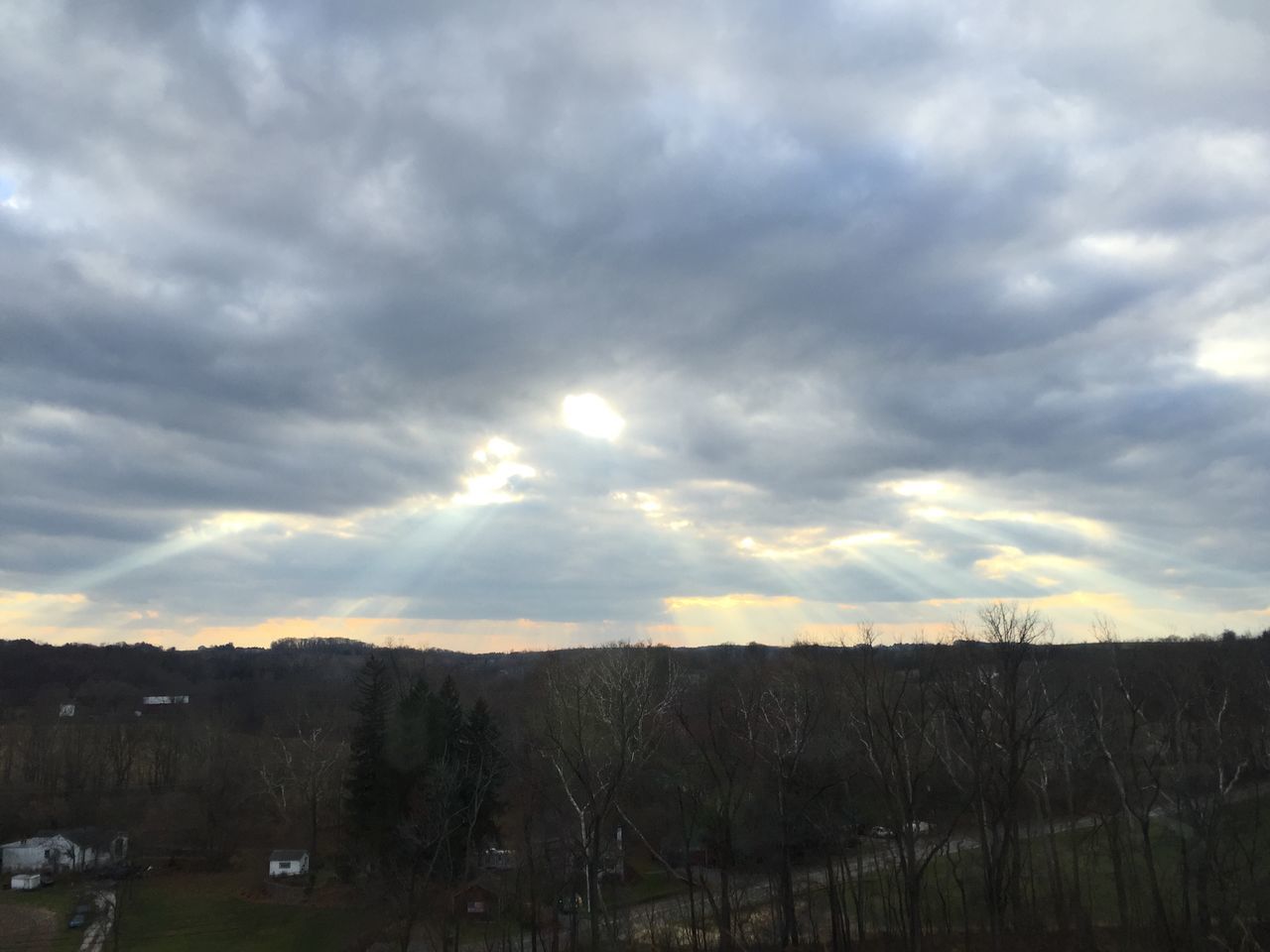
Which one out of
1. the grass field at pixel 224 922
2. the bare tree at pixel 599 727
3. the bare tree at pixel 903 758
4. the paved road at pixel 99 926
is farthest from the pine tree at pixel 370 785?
the bare tree at pixel 903 758

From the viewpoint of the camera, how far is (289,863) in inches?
2667

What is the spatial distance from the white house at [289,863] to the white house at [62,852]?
13372mm

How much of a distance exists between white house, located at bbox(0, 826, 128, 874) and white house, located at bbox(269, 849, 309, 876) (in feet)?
43.9

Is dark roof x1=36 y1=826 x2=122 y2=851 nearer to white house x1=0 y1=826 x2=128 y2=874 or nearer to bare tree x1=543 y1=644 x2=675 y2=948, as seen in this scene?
white house x1=0 y1=826 x2=128 y2=874

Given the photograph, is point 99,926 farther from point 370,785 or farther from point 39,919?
point 370,785

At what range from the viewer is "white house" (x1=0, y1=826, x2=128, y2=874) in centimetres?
7256

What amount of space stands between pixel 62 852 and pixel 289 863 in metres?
22.6

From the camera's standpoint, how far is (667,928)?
41.9m

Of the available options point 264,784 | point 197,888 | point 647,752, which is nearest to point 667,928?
point 647,752

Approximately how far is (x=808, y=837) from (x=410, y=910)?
74.4ft

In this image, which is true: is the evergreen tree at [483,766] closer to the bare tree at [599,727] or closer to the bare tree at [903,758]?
the bare tree at [599,727]

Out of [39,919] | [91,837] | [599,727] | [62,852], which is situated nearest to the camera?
[599,727]

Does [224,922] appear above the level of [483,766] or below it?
below

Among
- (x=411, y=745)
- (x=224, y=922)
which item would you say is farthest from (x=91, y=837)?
(x=411, y=745)
